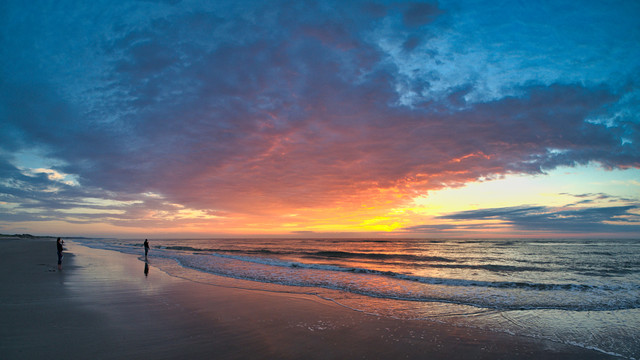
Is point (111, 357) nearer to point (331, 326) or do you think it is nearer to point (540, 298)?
point (331, 326)

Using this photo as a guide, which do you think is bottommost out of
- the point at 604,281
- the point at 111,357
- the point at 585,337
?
the point at 604,281

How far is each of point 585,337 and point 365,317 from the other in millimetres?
6655

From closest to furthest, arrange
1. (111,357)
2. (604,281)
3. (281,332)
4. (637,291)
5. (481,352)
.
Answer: (111,357)
(481,352)
(281,332)
(637,291)
(604,281)

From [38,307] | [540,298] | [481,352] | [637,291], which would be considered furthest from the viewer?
[637,291]

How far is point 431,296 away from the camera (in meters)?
14.2

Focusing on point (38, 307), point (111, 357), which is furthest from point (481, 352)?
point (38, 307)

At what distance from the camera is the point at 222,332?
7.92 meters

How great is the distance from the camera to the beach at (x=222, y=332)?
6.53m

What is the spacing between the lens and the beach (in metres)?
6.53

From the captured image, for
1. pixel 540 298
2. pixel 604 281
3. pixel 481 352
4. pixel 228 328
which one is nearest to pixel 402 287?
pixel 540 298

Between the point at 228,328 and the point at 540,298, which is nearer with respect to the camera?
the point at 228,328

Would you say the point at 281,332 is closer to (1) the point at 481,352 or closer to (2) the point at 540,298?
(1) the point at 481,352

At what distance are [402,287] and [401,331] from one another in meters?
8.78

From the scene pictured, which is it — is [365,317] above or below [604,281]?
above
